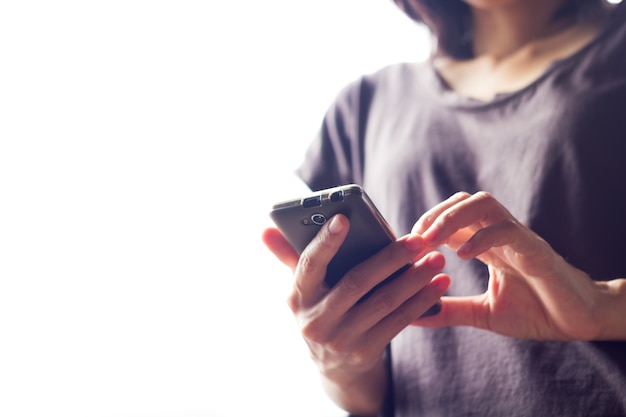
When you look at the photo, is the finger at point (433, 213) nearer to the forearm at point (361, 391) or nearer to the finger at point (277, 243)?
the finger at point (277, 243)

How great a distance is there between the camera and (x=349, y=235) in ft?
1.73

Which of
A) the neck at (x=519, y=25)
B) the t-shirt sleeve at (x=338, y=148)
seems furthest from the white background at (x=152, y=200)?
the neck at (x=519, y=25)

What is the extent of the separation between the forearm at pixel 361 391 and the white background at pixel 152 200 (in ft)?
0.45

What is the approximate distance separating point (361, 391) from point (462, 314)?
186mm

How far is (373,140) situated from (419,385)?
15.6 inches

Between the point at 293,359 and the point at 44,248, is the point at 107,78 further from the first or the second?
the point at 293,359

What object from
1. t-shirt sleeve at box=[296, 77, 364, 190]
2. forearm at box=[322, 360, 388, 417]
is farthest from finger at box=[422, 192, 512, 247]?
t-shirt sleeve at box=[296, 77, 364, 190]

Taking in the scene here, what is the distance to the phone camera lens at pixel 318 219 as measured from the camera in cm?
51

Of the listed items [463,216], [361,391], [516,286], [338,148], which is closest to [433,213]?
[463,216]

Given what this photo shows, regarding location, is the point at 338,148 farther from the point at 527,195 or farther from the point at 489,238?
the point at 489,238

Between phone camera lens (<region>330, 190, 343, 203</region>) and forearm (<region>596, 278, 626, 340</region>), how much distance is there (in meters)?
0.30

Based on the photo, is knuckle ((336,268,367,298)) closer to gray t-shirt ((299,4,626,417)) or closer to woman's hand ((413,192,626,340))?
woman's hand ((413,192,626,340))

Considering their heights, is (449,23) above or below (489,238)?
above

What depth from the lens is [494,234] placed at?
49cm
